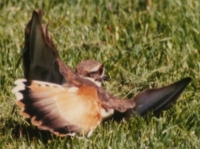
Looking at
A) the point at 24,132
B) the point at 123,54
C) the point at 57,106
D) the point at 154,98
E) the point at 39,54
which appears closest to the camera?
the point at 57,106

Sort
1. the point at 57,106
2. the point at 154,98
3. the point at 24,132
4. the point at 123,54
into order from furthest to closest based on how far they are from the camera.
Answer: the point at 123,54 < the point at 154,98 < the point at 24,132 < the point at 57,106

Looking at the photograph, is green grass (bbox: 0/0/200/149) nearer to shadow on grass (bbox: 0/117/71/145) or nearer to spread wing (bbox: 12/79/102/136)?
shadow on grass (bbox: 0/117/71/145)

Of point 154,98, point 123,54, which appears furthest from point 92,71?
point 123,54

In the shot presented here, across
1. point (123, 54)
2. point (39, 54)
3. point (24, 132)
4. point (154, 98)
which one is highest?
point (39, 54)

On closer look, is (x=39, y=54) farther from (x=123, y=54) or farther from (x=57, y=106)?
(x=123, y=54)

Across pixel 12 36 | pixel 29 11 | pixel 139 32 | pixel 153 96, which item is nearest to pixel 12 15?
pixel 29 11

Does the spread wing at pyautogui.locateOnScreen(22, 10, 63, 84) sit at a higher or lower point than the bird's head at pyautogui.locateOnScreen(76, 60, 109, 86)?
higher

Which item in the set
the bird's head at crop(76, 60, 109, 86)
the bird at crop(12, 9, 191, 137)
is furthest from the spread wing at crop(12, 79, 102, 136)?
the bird's head at crop(76, 60, 109, 86)

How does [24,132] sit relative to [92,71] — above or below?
below
